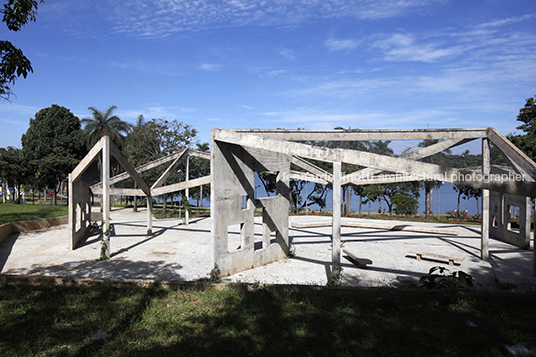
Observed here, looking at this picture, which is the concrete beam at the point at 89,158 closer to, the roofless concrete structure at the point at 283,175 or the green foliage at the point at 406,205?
the roofless concrete structure at the point at 283,175

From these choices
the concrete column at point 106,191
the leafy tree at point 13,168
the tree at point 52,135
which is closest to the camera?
the concrete column at point 106,191

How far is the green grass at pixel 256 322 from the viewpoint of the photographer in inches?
177

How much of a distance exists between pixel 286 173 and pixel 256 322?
7615mm

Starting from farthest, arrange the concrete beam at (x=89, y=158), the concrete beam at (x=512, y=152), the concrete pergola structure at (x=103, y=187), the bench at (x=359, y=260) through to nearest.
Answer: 1. the concrete beam at (x=89, y=158)
2. the concrete pergola structure at (x=103, y=187)
3. the bench at (x=359, y=260)
4. the concrete beam at (x=512, y=152)

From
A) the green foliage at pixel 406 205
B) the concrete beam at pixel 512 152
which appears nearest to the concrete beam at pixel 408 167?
the concrete beam at pixel 512 152

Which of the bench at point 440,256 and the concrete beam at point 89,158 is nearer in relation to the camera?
the bench at point 440,256

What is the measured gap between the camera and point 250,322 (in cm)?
537

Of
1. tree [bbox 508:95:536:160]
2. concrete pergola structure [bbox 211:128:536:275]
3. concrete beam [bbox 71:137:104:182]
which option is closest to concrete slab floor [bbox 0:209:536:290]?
concrete pergola structure [bbox 211:128:536:275]

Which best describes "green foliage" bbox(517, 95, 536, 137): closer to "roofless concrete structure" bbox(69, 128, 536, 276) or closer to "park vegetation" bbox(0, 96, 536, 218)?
"park vegetation" bbox(0, 96, 536, 218)

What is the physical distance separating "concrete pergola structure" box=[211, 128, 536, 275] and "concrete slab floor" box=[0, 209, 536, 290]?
1.00 metres

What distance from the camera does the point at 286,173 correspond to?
12.4m

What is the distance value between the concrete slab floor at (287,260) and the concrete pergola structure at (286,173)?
1.00 m

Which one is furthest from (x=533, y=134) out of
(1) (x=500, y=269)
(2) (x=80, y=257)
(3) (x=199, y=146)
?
(3) (x=199, y=146)

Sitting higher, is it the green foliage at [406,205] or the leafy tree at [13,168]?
the leafy tree at [13,168]
